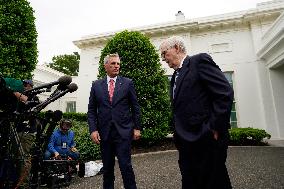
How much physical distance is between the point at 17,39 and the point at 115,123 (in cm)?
914

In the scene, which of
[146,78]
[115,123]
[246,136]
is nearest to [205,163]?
[115,123]

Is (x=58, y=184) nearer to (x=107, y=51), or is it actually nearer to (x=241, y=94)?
(x=107, y=51)

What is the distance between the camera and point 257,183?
15.1 ft

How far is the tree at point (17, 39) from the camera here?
10391 mm

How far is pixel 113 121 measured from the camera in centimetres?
357

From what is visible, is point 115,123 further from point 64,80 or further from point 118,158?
point 64,80

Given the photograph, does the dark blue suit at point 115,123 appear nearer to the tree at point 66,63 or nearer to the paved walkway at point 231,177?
the paved walkway at point 231,177

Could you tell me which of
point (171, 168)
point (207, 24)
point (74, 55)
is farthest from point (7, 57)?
point (74, 55)

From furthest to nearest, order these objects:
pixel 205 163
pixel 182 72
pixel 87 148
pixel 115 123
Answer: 1. pixel 87 148
2. pixel 115 123
3. pixel 182 72
4. pixel 205 163

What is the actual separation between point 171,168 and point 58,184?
9.05 ft

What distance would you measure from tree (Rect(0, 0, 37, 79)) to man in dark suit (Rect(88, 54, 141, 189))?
7.72 m

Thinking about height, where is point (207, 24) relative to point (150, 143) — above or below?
above

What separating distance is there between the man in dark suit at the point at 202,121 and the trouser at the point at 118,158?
1085mm

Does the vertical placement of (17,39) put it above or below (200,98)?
above
